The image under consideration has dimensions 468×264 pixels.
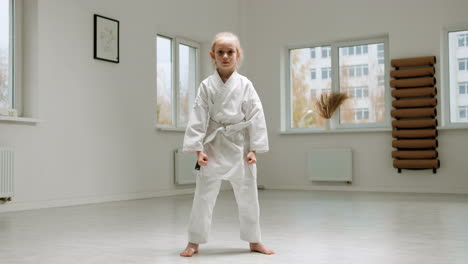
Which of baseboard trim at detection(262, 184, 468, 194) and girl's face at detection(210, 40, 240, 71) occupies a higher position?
girl's face at detection(210, 40, 240, 71)

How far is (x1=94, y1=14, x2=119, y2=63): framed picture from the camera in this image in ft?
19.1

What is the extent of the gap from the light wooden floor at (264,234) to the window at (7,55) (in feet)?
3.67

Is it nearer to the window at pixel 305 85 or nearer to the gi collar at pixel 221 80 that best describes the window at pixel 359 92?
the window at pixel 305 85

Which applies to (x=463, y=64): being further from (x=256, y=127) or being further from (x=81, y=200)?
(x=256, y=127)

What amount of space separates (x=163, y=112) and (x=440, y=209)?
364cm

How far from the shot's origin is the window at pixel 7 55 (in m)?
5.11

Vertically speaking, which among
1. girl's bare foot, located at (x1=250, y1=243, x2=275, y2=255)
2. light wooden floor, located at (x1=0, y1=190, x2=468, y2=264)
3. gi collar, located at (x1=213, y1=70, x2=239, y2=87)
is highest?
gi collar, located at (x1=213, y1=70, x2=239, y2=87)

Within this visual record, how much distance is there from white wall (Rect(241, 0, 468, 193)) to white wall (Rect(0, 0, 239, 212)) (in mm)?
1436

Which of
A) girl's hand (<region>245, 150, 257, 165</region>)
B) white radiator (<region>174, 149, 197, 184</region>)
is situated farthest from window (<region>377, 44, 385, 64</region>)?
girl's hand (<region>245, 150, 257, 165</region>)

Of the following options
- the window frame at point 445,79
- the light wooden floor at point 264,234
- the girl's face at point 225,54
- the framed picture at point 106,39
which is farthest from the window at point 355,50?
the girl's face at point 225,54

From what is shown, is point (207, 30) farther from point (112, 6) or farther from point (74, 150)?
point (74, 150)

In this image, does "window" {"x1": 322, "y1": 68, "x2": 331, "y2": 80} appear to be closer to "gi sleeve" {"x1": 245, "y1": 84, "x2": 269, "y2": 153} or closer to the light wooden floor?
the light wooden floor

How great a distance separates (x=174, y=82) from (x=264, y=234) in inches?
162

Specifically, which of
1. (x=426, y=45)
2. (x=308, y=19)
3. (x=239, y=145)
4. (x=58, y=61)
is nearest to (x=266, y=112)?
(x=308, y=19)
